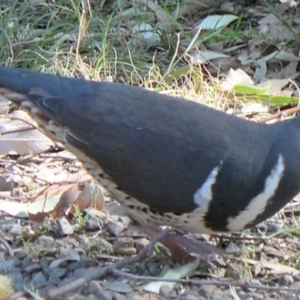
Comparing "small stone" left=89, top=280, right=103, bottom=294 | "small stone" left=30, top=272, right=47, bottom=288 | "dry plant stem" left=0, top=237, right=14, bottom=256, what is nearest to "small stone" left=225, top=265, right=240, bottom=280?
"small stone" left=89, top=280, right=103, bottom=294

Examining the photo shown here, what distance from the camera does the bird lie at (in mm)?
3865

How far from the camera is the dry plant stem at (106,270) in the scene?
370 cm

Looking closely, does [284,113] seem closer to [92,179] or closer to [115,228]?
[92,179]

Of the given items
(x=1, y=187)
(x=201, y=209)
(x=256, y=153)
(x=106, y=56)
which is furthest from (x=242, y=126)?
(x=106, y=56)

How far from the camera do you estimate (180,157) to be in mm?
3932

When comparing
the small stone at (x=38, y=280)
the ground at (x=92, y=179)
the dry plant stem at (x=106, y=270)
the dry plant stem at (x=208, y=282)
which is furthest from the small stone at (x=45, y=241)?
the dry plant stem at (x=208, y=282)

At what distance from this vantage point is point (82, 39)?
645 centimetres

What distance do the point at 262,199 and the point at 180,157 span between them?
1.25 feet

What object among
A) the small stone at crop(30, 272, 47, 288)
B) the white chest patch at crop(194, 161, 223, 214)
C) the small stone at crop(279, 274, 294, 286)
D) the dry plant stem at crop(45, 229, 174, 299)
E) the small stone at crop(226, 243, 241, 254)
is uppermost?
the white chest patch at crop(194, 161, 223, 214)

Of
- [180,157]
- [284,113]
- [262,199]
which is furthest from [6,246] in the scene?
[284,113]

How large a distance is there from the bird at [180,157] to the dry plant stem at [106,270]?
0.11 m

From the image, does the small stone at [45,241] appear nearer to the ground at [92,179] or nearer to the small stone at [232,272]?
the ground at [92,179]

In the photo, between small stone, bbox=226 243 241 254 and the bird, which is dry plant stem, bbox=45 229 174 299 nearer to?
the bird

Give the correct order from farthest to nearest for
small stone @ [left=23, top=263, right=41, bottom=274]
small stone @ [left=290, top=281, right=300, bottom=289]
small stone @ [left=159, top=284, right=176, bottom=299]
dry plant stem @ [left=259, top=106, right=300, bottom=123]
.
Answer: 1. dry plant stem @ [left=259, top=106, right=300, bottom=123]
2. small stone @ [left=23, top=263, right=41, bottom=274]
3. small stone @ [left=290, top=281, right=300, bottom=289]
4. small stone @ [left=159, top=284, right=176, bottom=299]
